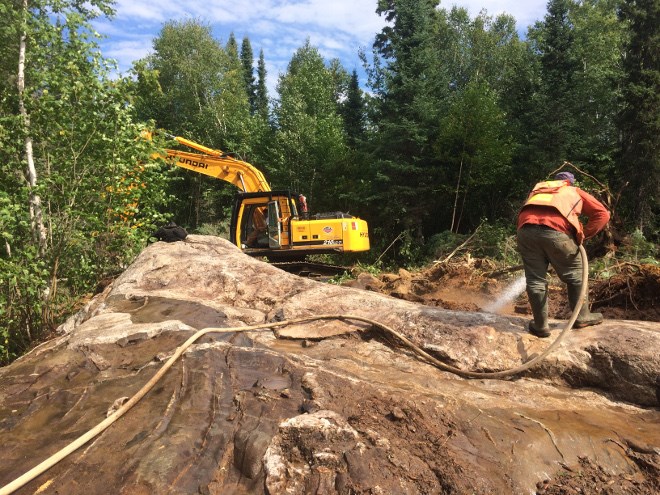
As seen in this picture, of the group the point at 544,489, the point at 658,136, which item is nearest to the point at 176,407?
the point at 544,489

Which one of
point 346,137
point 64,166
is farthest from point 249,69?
point 64,166

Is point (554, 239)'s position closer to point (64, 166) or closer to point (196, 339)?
point (196, 339)

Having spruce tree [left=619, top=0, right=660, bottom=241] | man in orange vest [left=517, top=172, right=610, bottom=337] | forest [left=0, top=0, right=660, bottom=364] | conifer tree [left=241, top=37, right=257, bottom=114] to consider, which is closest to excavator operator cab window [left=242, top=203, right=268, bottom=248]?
forest [left=0, top=0, right=660, bottom=364]

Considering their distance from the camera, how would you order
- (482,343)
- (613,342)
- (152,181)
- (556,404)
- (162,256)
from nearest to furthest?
(556,404), (613,342), (482,343), (162,256), (152,181)

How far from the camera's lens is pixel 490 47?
118 ft

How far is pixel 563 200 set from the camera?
13.5 ft

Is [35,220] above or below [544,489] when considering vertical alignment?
above

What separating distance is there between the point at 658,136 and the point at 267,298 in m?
16.2

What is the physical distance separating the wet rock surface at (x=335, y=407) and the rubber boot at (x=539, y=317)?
9cm

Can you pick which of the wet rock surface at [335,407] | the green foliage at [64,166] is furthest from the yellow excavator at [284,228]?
the wet rock surface at [335,407]

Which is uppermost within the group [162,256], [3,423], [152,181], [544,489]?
[152,181]

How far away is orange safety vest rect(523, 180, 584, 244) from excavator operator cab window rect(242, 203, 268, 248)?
9204 mm

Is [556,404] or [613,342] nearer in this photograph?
[556,404]

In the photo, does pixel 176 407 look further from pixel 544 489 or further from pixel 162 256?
pixel 162 256
